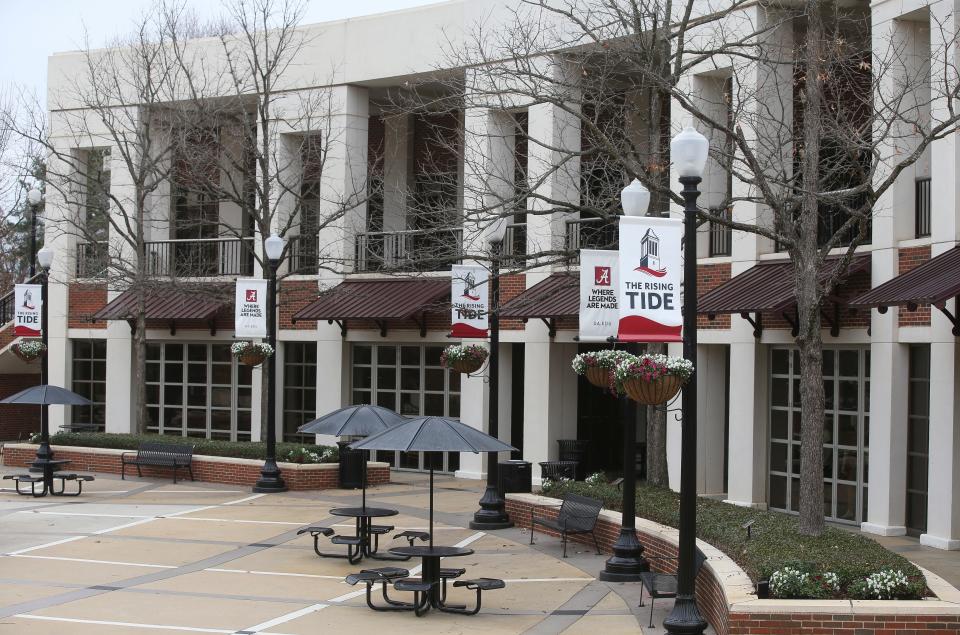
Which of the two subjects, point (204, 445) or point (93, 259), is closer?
point (204, 445)

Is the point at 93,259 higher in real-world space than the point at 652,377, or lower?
higher

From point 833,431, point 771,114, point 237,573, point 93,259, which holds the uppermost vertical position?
point 771,114

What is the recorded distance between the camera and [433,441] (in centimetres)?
1342

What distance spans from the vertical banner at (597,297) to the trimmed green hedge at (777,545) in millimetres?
2664

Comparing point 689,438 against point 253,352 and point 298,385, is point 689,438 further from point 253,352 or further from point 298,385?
point 298,385

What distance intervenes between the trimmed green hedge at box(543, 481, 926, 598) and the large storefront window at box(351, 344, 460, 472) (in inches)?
458

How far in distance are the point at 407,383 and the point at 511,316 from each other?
19.5 feet

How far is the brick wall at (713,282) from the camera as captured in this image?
73.0 ft

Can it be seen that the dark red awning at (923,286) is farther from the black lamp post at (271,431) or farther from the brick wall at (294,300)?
the brick wall at (294,300)

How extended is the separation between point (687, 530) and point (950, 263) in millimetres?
8934

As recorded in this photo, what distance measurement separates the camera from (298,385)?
104 ft

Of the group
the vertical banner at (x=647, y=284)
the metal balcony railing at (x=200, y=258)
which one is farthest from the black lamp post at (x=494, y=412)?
the metal balcony railing at (x=200, y=258)

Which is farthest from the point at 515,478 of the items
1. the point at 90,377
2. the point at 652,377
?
the point at 90,377

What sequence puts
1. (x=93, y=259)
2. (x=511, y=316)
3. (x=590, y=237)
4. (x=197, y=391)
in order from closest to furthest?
1. (x=511, y=316)
2. (x=590, y=237)
3. (x=93, y=259)
4. (x=197, y=391)
